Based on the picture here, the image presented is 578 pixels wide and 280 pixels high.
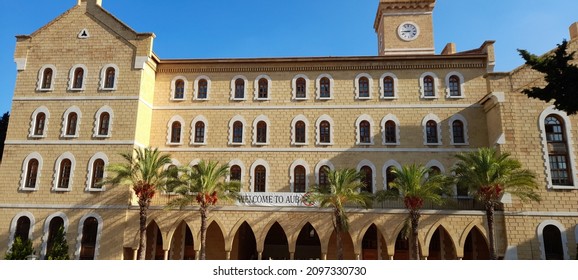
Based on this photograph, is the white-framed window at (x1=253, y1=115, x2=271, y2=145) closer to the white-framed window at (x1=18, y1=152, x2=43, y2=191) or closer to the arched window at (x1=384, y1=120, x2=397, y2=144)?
the arched window at (x1=384, y1=120, x2=397, y2=144)

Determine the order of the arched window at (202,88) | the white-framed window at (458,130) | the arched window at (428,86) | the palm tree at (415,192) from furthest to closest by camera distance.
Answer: the arched window at (202,88)
the arched window at (428,86)
the white-framed window at (458,130)
the palm tree at (415,192)

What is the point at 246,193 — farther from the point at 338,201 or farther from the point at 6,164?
the point at 6,164

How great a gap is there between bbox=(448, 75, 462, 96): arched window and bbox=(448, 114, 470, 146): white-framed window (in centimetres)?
134

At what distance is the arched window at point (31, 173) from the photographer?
21.9 meters

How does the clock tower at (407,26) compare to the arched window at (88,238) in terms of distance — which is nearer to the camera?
the arched window at (88,238)

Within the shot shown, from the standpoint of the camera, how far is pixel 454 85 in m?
23.0

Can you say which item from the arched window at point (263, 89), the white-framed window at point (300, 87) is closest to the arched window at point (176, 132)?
the arched window at point (263, 89)

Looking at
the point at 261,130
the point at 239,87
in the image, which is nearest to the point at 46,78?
the point at 239,87

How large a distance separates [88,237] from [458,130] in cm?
2010

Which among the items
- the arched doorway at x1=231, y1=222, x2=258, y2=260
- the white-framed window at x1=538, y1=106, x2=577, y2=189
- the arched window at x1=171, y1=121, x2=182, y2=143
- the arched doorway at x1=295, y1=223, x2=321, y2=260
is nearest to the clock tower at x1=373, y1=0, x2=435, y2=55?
the white-framed window at x1=538, y1=106, x2=577, y2=189

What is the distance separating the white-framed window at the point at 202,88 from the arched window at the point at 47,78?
8.01 m

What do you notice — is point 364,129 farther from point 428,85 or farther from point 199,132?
point 199,132

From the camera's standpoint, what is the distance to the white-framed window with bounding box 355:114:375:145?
22.5 meters

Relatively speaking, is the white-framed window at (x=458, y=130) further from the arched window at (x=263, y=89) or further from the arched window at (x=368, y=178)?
the arched window at (x=263, y=89)
